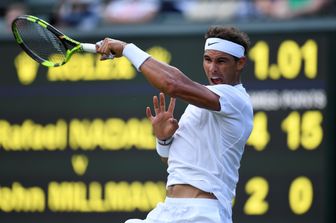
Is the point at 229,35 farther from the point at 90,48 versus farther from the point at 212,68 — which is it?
the point at 90,48

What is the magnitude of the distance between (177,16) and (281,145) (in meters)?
1.71

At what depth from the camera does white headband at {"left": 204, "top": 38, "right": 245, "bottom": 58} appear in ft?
17.4

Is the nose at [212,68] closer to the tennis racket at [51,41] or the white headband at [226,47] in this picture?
the white headband at [226,47]

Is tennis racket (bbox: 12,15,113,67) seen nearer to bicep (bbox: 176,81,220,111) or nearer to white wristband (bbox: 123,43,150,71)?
white wristband (bbox: 123,43,150,71)

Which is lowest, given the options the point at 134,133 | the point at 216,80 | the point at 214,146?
the point at 214,146

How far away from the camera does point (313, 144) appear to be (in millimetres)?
8164

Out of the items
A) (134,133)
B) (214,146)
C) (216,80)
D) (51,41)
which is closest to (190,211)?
(214,146)

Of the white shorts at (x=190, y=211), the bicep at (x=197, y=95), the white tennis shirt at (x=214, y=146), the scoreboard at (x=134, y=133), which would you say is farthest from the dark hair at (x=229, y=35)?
the scoreboard at (x=134, y=133)

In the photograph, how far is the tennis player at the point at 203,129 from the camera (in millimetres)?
4949

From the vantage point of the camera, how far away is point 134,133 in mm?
8570

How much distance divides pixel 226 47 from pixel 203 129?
1.56 ft

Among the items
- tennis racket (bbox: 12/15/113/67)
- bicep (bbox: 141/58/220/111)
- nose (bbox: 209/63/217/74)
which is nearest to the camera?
bicep (bbox: 141/58/220/111)

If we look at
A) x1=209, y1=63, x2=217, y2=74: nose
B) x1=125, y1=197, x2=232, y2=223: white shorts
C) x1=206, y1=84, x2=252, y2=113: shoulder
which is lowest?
x1=125, y1=197, x2=232, y2=223: white shorts

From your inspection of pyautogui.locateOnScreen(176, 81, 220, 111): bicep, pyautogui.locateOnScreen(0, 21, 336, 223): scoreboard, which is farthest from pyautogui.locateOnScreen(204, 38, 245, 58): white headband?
pyautogui.locateOnScreen(0, 21, 336, 223): scoreboard
